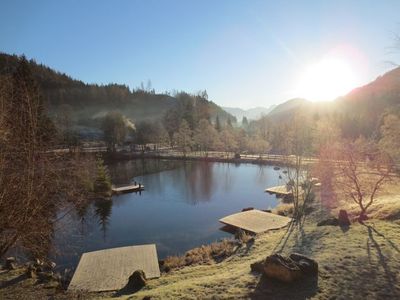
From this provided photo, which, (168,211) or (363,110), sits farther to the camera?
(363,110)

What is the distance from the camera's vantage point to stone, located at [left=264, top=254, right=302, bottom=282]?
8.52m

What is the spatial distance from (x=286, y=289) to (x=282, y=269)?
50cm

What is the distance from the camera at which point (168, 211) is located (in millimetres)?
27781

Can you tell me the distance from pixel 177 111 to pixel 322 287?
98.5 meters

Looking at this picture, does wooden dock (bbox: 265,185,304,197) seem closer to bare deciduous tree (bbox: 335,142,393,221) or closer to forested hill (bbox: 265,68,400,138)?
bare deciduous tree (bbox: 335,142,393,221)

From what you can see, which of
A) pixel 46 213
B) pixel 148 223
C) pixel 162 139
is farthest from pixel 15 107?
pixel 162 139

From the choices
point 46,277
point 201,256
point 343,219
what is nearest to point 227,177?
point 201,256

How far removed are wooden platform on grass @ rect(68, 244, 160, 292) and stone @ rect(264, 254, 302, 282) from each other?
244 inches

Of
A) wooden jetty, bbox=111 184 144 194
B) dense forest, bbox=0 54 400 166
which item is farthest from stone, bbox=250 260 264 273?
wooden jetty, bbox=111 184 144 194

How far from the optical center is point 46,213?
44.6 ft

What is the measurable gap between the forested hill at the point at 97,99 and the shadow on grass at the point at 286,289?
102023 millimetres

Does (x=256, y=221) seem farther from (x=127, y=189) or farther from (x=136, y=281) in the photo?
(x=127, y=189)

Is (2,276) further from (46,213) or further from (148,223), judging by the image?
(148,223)

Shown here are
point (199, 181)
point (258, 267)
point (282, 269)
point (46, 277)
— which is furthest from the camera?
point (199, 181)
